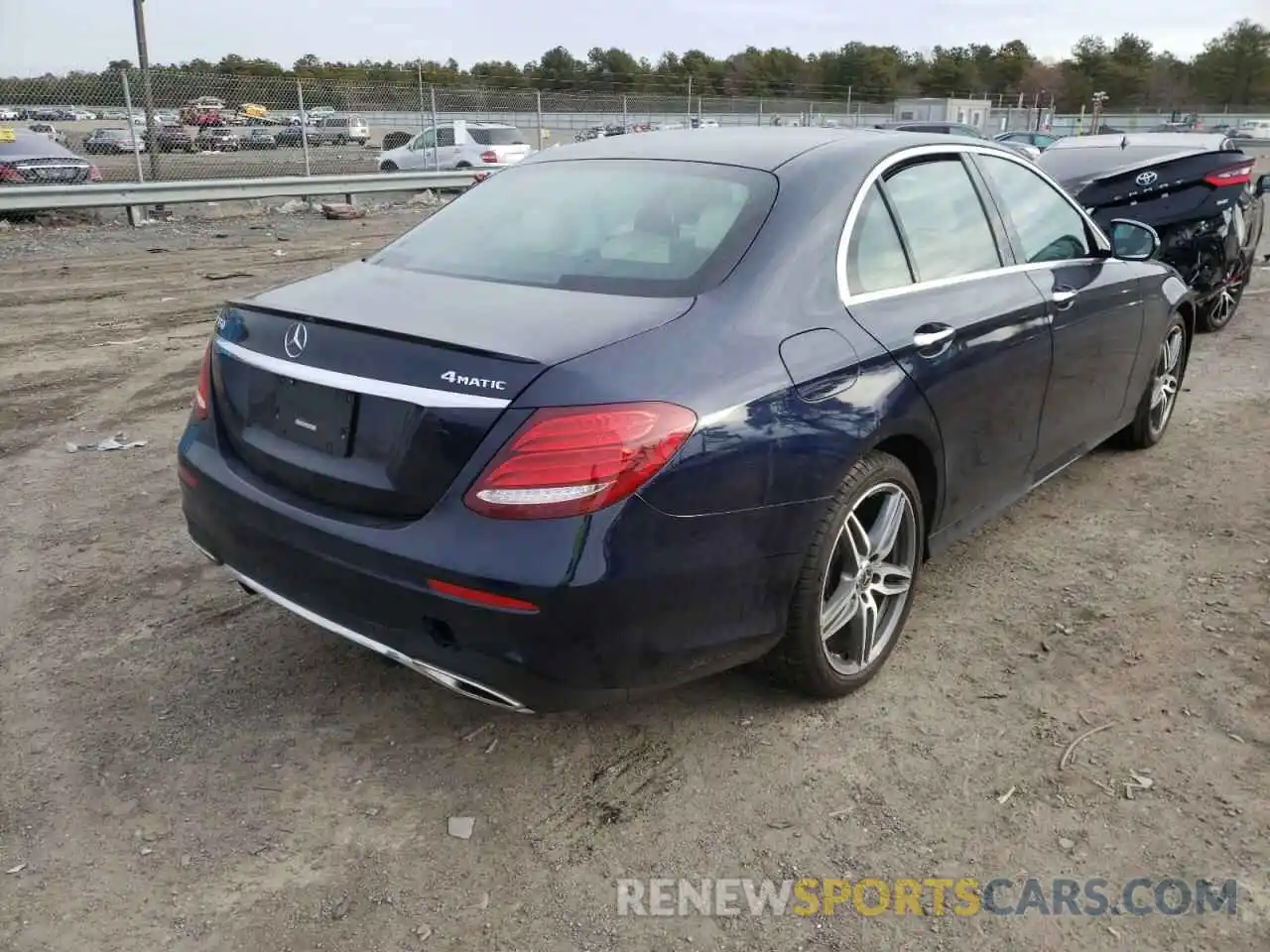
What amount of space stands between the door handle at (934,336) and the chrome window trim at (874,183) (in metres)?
0.14

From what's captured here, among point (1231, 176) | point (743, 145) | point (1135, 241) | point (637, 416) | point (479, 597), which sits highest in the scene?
point (743, 145)

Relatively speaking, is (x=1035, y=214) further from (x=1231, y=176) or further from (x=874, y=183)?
(x=1231, y=176)

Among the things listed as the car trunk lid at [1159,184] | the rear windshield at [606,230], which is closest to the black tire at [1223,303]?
the car trunk lid at [1159,184]

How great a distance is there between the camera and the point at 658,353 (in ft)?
7.77

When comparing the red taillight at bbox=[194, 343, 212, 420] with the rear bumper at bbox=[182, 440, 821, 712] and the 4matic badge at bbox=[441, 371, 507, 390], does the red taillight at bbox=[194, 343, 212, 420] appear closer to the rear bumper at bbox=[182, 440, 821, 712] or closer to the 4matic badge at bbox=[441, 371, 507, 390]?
the rear bumper at bbox=[182, 440, 821, 712]

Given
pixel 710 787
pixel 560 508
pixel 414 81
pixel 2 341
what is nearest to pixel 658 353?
pixel 560 508

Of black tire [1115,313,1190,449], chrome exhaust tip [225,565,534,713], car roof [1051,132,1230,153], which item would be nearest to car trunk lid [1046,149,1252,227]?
car roof [1051,132,1230,153]

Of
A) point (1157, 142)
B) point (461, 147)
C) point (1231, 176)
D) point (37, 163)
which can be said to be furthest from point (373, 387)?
point (461, 147)

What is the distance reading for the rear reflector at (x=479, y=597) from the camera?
222cm

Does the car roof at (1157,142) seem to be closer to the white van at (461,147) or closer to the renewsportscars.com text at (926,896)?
the renewsportscars.com text at (926,896)

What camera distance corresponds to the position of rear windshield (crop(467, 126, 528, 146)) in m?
21.7

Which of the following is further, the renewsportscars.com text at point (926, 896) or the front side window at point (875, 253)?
the front side window at point (875, 253)

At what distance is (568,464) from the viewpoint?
7.25 ft

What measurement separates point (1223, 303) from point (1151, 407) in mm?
3887
